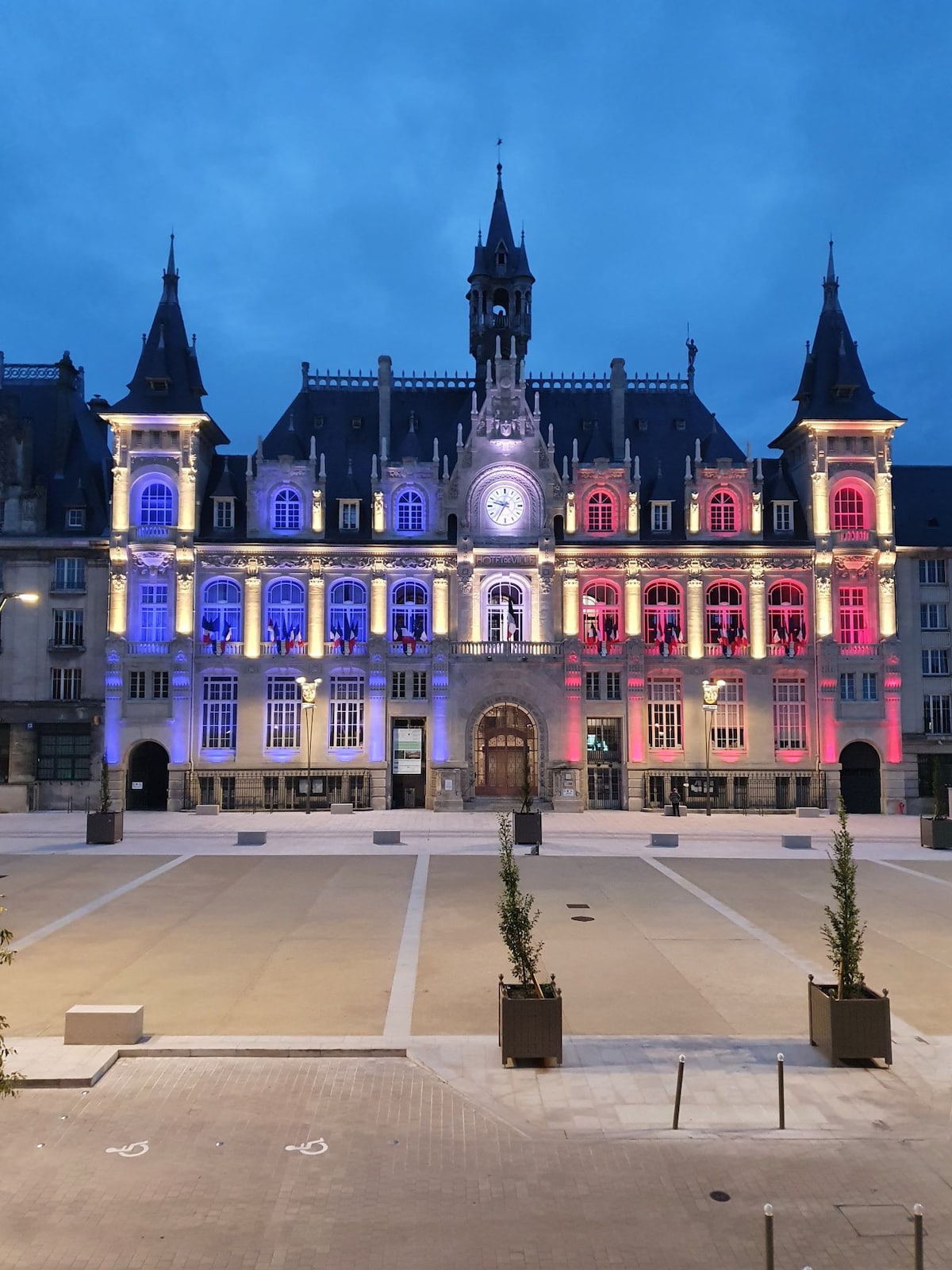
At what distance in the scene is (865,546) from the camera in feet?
185

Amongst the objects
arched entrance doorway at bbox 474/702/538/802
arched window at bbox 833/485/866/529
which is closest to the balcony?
arched entrance doorway at bbox 474/702/538/802

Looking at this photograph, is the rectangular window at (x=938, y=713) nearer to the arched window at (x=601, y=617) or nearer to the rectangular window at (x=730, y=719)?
the rectangular window at (x=730, y=719)

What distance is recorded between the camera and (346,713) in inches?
2186

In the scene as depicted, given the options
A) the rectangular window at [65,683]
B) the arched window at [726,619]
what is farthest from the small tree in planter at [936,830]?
the rectangular window at [65,683]

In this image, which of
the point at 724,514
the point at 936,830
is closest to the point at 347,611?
the point at 724,514

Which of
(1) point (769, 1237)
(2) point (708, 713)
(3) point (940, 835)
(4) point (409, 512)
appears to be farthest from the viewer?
(4) point (409, 512)

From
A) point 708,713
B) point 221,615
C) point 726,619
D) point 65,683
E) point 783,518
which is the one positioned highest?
point 783,518

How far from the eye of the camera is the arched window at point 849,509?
5722 centimetres

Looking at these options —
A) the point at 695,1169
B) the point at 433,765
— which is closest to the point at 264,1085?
the point at 695,1169

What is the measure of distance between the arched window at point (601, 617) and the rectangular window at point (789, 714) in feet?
33.5

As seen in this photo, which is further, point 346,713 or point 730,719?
point 730,719

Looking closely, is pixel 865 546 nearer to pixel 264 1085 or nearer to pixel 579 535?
pixel 579 535

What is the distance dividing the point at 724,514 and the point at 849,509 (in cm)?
752

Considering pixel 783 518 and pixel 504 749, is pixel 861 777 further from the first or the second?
pixel 504 749
